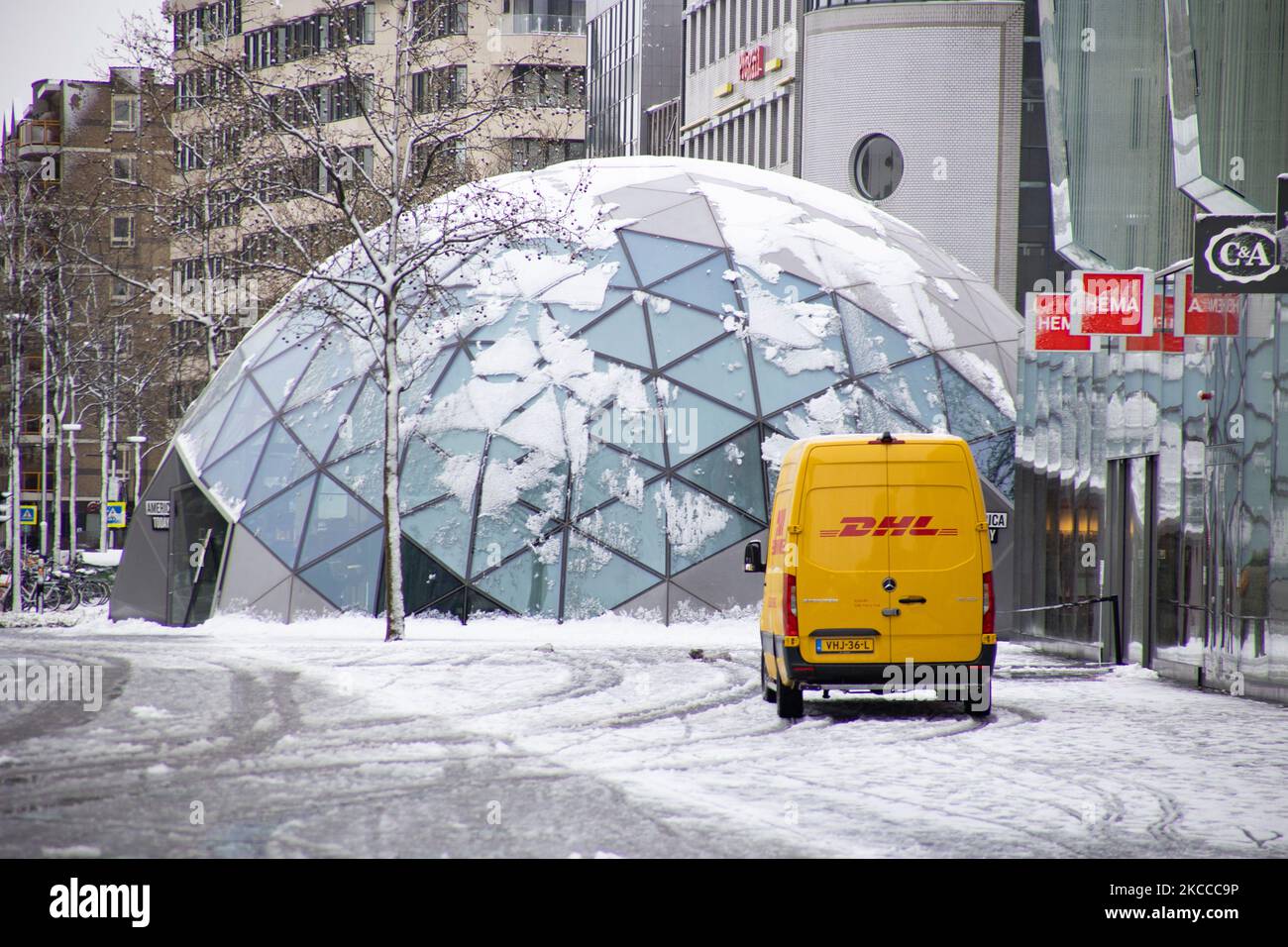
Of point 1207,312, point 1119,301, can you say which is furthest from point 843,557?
point 1119,301

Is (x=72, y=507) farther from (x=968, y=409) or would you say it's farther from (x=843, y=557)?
(x=843, y=557)

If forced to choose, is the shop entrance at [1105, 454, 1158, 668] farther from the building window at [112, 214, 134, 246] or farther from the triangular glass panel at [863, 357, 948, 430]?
the building window at [112, 214, 134, 246]

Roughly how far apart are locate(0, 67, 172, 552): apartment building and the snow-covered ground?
15.9m

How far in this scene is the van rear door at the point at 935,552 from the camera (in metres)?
13.5

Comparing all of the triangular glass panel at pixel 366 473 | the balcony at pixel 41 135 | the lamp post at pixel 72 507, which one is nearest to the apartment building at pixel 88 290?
the balcony at pixel 41 135

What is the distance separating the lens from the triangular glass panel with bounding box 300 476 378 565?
25.8m

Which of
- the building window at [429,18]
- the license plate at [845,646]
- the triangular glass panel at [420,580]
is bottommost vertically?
the triangular glass panel at [420,580]

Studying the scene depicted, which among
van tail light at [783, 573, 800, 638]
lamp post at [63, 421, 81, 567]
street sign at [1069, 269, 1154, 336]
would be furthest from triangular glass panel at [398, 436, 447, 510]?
lamp post at [63, 421, 81, 567]

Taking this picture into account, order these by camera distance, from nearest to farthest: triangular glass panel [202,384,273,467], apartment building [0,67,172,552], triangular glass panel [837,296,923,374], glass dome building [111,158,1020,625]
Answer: glass dome building [111,158,1020,625] < triangular glass panel [837,296,923,374] < triangular glass panel [202,384,273,467] < apartment building [0,67,172,552]

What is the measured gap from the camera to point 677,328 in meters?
26.9

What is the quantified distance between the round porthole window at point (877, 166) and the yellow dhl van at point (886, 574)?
47.7 meters

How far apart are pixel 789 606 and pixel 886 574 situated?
829mm

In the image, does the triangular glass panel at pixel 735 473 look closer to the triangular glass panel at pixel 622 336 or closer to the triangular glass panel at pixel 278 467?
the triangular glass panel at pixel 622 336

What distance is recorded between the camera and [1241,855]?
24.5 feet
